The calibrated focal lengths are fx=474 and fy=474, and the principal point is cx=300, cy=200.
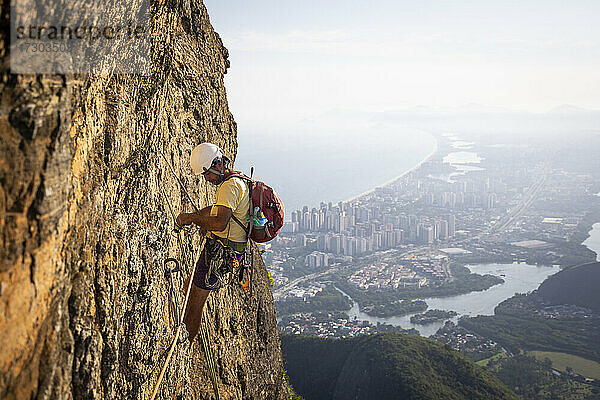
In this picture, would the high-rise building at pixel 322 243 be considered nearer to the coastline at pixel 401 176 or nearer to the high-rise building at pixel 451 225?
the high-rise building at pixel 451 225

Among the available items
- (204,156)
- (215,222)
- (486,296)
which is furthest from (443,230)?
(215,222)

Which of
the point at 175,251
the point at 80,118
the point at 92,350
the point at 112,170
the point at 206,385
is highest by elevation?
the point at 80,118

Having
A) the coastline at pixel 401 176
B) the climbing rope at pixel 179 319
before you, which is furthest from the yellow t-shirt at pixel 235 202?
the coastline at pixel 401 176

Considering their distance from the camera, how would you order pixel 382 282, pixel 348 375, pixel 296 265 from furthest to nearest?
pixel 296 265, pixel 382 282, pixel 348 375

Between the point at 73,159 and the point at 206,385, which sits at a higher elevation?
the point at 73,159

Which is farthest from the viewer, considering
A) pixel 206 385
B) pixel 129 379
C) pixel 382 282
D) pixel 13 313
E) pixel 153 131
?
pixel 382 282

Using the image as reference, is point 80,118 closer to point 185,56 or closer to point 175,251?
point 175,251

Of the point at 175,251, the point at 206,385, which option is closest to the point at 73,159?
the point at 175,251

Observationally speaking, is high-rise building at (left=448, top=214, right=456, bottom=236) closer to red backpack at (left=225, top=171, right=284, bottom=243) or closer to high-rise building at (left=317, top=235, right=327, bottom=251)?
high-rise building at (left=317, top=235, right=327, bottom=251)
